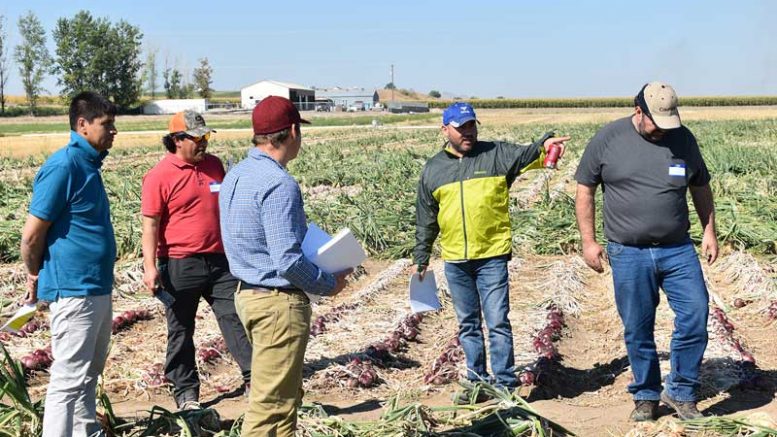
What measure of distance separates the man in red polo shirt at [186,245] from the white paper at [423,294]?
3.36ft

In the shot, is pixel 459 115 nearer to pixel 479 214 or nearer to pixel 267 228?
pixel 479 214

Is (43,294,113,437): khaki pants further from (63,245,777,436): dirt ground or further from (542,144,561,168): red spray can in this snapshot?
(542,144,561,168): red spray can

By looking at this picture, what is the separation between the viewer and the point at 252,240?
10.8 feet

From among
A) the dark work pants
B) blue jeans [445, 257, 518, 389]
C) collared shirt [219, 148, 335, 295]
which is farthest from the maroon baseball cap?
blue jeans [445, 257, 518, 389]

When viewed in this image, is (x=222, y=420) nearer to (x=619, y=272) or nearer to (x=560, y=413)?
(x=560, y=413)

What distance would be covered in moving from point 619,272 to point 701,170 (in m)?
0.69

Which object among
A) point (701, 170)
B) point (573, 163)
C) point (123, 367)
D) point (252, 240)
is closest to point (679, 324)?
point (701, 170)

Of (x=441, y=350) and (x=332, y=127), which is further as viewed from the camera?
(x=332, y=127)

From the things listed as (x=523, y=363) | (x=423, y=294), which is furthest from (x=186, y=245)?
(x=523, y=363)

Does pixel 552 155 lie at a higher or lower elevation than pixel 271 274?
higher

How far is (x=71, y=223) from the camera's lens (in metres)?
3.81

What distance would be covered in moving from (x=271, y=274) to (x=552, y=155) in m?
2.17

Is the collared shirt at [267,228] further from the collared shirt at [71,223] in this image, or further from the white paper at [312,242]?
A: the collared shirt at [71,223]

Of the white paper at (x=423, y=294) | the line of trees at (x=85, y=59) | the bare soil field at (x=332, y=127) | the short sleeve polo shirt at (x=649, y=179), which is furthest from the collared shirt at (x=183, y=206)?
the line of trees at (x=85, y=59)
